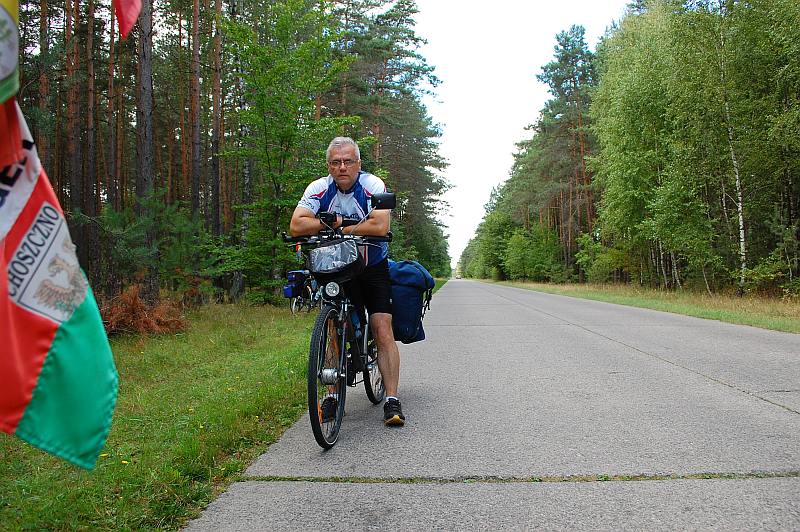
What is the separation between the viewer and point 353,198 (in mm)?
→ 4172

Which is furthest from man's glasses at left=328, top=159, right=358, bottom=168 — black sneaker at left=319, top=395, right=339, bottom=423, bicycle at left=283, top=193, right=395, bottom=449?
black sneaker at left=319, top=395, right=339, bottom=423

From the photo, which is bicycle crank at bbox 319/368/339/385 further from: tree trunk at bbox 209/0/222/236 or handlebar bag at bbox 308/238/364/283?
tree trunk at bbox 209/0/222/236

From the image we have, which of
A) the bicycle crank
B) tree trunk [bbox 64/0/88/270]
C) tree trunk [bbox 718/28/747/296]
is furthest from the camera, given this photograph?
tree trunk [bbox 718/28/747/296]

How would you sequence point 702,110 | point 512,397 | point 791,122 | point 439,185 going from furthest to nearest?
point 439,185 → point 702,110 → point 791,122 → point 512,397

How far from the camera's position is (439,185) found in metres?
36.1

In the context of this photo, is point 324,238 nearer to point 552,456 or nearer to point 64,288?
point 552,456

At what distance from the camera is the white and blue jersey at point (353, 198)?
162 inches

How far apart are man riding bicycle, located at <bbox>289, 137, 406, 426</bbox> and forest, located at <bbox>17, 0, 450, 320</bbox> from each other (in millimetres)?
1694

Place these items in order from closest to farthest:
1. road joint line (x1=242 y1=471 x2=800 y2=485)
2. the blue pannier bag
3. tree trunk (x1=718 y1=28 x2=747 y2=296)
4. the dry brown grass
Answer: road joint line (x1=242 y1=471 x2=800 y2=485) < the blue pannier bag < the dry brown grass < tree trunk (x1=718 y1=28 x2=747 y2=296)

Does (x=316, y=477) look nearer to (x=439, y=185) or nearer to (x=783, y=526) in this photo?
(x=783, y=526)

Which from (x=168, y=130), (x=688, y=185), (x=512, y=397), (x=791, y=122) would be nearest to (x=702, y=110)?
(x=688, y=185)

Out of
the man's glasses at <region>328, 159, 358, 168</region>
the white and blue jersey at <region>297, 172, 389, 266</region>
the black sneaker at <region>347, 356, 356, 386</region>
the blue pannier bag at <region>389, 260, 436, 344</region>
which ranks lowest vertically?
the black sneaker at <region>347, 356, 356, 386</region>

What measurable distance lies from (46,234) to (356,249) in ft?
8.70

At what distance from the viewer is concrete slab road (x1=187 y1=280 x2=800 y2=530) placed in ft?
8.38
